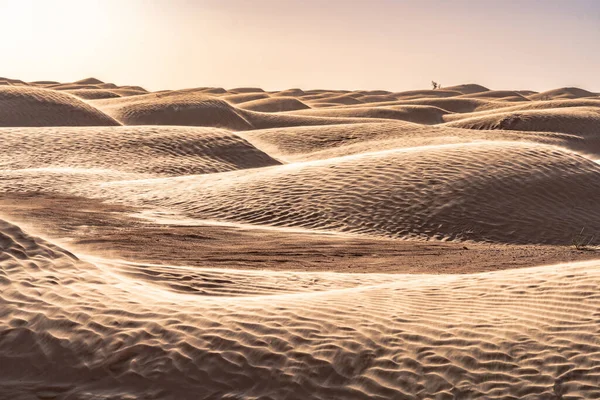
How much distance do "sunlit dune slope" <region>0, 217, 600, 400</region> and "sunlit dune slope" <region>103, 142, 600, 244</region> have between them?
276 inches

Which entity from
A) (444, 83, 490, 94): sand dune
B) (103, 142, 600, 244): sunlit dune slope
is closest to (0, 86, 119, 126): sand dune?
(103, 142, 600, 244): sunlit dune slope

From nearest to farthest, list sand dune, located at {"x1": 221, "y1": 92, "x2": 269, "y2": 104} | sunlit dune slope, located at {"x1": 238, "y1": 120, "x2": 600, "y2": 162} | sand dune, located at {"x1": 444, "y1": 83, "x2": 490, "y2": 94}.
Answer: sunlit dune slope, located at {"x1": 238, "y1": 120, "x2": 600, "y2": 162}, sand dune, located at {"x1": 221, "y1": 92, "x2": 269, "y2": 104}, sand dune, located at {"x1": 444, "y1": 83, "x2": 490, "y2": 94}

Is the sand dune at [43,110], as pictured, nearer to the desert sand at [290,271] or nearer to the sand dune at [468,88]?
the desert sand at [290,271]

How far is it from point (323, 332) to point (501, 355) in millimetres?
1366

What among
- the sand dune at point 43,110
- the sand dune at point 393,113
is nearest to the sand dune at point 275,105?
the sand dune at point 393,113

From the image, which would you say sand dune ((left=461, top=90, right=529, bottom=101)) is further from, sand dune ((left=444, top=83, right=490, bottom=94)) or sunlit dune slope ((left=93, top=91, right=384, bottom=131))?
sunlit dune slope ((left=93, top=91, right=384, bottom=131))

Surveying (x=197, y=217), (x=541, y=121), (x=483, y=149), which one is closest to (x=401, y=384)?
(x=197, y=217)

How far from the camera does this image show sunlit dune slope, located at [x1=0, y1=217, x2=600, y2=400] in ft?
18.6

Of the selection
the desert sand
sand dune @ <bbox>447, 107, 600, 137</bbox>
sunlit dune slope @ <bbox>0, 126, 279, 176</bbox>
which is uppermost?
sand dune @ <bbox>447, 107, 600, 137</bbox>

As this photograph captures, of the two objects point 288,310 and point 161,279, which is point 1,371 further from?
point 161,279

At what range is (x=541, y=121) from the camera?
39.9 m

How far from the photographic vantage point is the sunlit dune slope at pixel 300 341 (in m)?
5.67

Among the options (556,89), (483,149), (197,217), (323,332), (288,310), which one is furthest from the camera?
(556,89)

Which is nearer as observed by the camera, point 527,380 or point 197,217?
point 527,380
